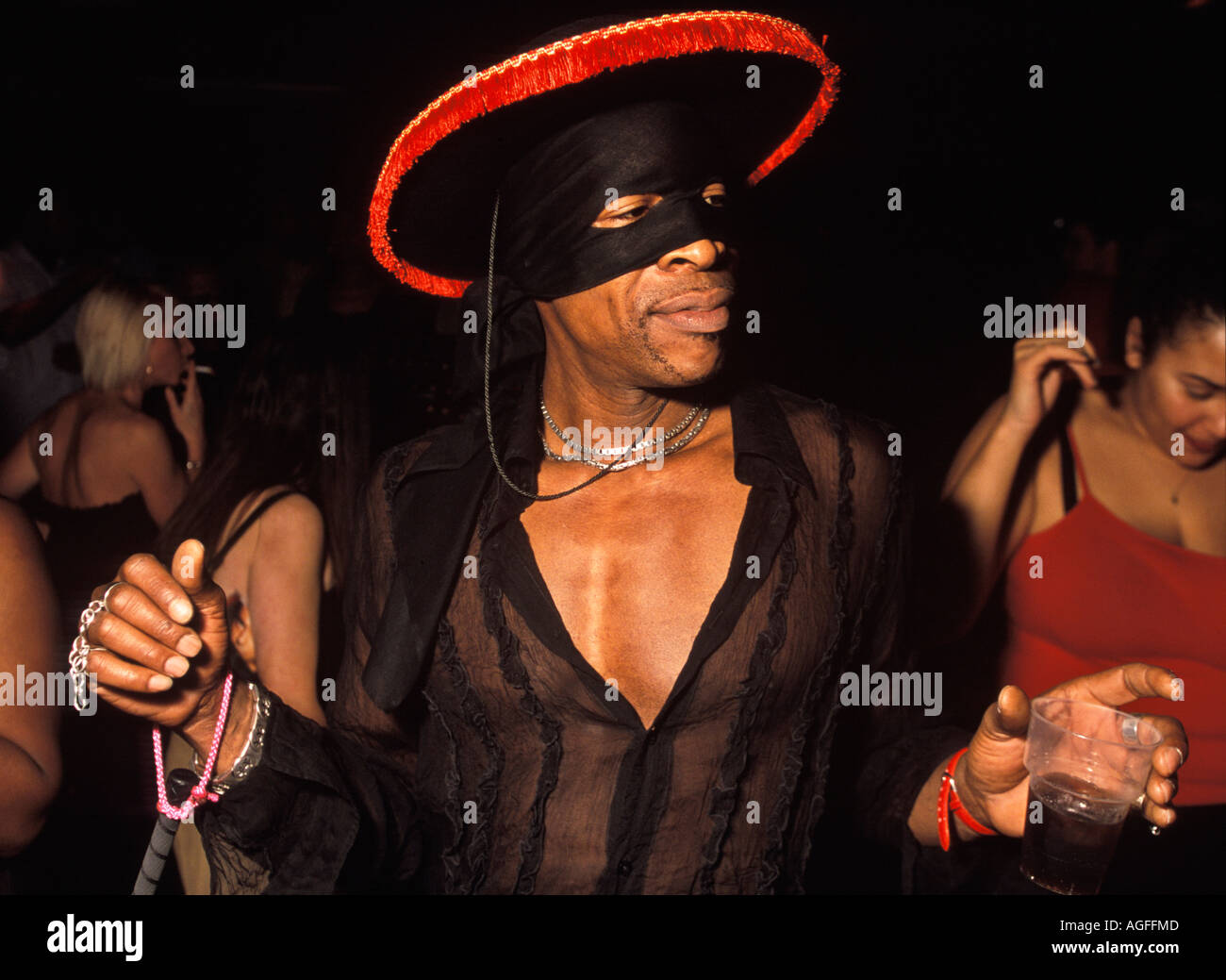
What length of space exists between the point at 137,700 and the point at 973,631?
79.6 inches

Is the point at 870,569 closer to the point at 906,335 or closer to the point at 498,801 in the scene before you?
the point at 498,801

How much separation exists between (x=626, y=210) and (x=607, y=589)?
64 centimetres

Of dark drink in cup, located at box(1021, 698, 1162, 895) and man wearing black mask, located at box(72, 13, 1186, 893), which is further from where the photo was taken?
man wearing black mask, located at box(72, 13, 1186, 893)

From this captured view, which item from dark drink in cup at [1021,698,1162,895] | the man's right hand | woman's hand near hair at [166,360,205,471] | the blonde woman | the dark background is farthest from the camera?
the dark background

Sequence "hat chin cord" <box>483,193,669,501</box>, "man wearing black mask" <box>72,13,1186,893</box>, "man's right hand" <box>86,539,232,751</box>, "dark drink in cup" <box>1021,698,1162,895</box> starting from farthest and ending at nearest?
"hat chin cord" <box>483,193,669,501</box>, "man wearing black mask" <box>72,13,1186,893</box>, "dark drink in cup" <box>1021,698,1162,895</box>, "man's right hand" <box>86,539,232,751</box>

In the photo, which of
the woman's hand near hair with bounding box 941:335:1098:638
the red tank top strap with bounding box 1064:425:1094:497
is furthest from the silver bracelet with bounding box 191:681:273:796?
the red tank top strap with bounding box 1064:425:1094:497

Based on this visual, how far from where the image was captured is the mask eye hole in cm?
149

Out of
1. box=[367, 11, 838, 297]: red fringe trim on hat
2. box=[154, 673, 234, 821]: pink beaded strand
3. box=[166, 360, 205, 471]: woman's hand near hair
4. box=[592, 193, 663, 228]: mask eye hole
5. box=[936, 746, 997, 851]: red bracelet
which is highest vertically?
box=[367, 11, 838, 297]: red fringe trim on hat

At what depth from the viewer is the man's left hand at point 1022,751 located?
1189 mm

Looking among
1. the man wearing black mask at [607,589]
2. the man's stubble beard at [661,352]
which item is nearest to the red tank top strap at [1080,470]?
the man wearing black mask at [607,589]

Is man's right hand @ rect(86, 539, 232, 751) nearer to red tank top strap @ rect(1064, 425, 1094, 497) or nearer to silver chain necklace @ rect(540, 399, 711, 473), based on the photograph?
silver chain necklace @ rect(540, 399, 711, 473)

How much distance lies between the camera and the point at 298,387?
249cm
